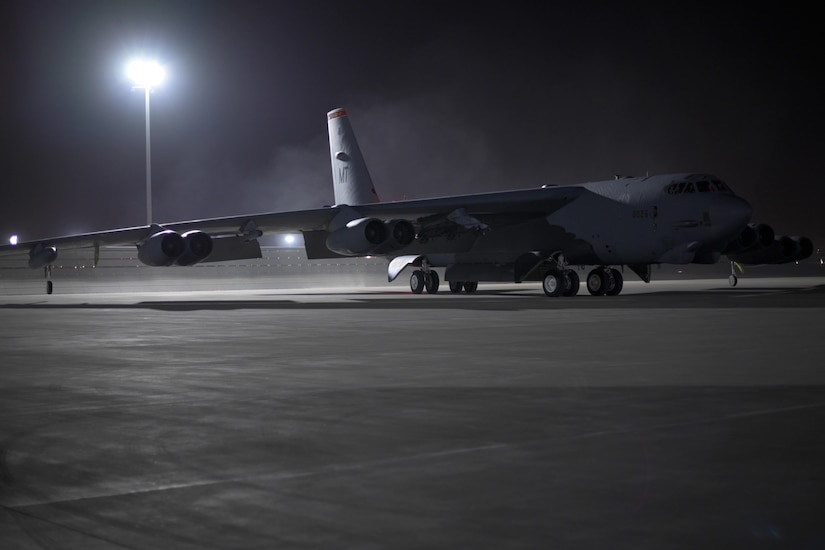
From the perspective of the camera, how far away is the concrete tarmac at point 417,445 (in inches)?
156

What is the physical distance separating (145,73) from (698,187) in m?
26.2

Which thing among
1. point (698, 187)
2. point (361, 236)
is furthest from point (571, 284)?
point (361, 236)

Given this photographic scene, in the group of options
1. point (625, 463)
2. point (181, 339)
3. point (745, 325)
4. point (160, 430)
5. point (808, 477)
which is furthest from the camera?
point (745, 325)

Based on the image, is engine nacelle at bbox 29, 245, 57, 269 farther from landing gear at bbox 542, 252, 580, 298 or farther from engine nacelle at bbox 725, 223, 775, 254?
engine nacelle at bbox 725, 223, 775, 254

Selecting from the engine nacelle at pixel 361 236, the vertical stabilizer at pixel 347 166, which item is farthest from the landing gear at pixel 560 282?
the vertical stabilizer at pixel 347 166

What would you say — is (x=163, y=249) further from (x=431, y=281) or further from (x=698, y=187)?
(x=698, y=187)

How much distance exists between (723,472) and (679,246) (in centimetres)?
2118

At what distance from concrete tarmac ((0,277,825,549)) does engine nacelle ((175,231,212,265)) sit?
1515 centimetres

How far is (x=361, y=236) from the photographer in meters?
26.8

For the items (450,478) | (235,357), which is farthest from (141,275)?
(450,478)

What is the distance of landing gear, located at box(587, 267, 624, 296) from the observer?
2848 centimetres

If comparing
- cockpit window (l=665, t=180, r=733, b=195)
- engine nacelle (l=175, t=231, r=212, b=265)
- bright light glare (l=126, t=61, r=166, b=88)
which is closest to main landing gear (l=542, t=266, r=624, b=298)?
cockpit window (l=665, t=180, r=733, b=195)

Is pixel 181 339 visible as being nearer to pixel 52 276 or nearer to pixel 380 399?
pixel 380 399

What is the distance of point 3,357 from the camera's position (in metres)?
11.4
